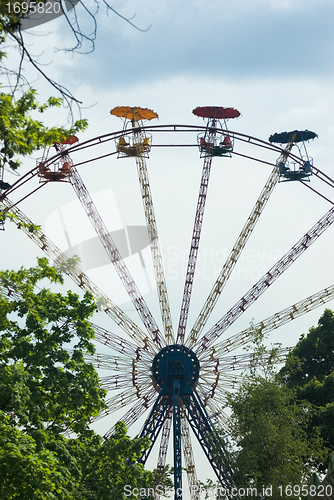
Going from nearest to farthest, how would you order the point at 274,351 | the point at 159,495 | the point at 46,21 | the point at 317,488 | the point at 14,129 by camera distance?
the point at 46,21
the point at 14,129
the point at 317,488
the point at 274,351
the point at 159,495

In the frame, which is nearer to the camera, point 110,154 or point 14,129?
point 14,129

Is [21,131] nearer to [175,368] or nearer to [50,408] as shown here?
[50,408]

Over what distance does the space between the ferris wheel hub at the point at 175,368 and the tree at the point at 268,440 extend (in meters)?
8.54

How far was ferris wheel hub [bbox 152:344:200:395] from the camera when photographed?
1275 inches

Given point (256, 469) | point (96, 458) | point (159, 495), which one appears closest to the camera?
point (96, 458)

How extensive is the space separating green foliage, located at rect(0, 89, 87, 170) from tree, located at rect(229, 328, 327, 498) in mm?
14037

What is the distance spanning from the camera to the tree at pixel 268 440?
2119 centimetres

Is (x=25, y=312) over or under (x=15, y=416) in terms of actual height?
over

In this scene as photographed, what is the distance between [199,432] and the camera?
31.2 metres

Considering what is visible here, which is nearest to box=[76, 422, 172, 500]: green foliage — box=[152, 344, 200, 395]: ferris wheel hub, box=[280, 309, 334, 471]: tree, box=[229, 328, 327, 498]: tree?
box=[229, 328, 327, 498]: tree

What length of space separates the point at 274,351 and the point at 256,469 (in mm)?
4824

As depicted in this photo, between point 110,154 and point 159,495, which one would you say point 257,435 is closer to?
point 159,495

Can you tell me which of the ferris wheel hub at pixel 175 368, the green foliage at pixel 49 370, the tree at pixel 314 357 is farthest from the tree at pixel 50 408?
the tree at pixel 314 357

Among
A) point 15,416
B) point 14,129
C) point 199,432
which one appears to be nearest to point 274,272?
point 199,432
